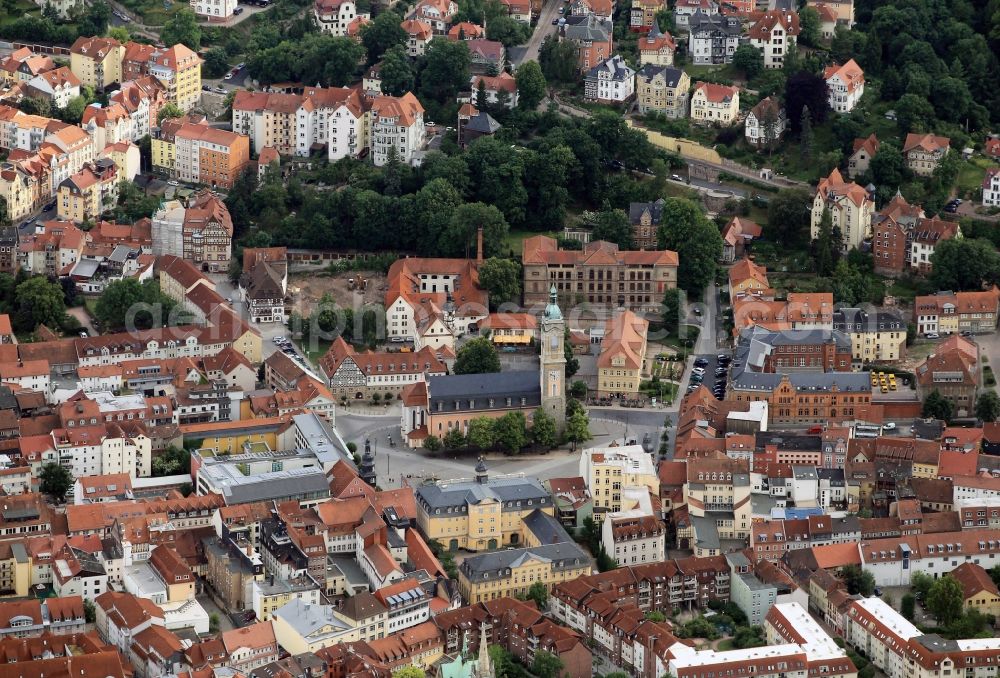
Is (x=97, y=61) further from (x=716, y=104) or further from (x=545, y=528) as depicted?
(x=545, y=528)

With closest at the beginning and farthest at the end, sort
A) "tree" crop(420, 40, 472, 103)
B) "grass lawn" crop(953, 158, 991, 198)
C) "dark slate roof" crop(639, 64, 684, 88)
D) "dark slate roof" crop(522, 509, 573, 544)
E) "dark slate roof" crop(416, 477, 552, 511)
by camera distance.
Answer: "dark slate roof" crop(522, 509, 573, 544) → "dark slate roof" crop(416, 477, 552, 511) → "grass lawn" crop(953, 158, 991, 198) → "dark slate roof" crop(639, 64, 684, 88) → "tree" crop(420, 40, 472, 103)

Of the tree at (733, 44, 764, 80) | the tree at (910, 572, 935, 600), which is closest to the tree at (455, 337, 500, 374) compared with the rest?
the tree at (910, 572, 935, 600)

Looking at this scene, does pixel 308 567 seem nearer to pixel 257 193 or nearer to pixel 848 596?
pixel 848 596

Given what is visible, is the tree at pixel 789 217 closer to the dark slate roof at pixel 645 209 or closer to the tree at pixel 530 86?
the dark slate roof at pixel 645 209

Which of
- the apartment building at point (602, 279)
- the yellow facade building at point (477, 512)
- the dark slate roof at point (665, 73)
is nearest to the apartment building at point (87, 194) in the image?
the apartment building at point (602, 279)

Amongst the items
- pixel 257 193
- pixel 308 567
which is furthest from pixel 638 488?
pixel 257 193

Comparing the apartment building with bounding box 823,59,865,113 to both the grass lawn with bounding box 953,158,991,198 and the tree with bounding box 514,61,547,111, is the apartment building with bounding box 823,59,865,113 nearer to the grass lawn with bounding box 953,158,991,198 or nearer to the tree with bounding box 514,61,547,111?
the grass lawn with bounding box 953,158,991,198
